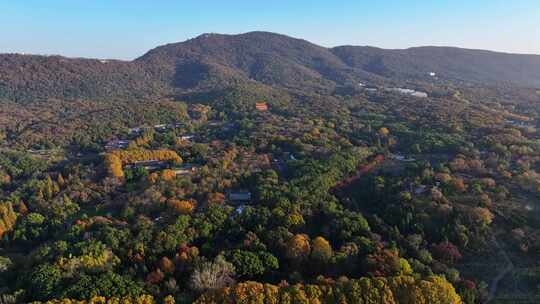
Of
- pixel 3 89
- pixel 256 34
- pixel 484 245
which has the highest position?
pixel 256 34

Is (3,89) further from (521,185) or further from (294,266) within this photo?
(521,185)

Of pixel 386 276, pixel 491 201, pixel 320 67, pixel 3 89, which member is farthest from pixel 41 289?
pixel 320 67

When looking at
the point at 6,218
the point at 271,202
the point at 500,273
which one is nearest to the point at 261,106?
the point at 271,202

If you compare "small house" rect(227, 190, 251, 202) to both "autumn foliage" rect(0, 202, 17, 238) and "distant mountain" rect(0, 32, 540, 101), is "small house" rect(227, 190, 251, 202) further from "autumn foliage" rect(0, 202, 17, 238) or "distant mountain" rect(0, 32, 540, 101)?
"distant mountain" rect(0, 32, 540, 101)

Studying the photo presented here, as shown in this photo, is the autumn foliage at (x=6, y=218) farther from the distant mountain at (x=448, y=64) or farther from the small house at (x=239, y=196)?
the distant mountain at (x=448, y=64)

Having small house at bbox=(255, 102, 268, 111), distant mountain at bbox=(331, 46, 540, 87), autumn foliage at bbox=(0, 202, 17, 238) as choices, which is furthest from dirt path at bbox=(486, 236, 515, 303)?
distant mountain at bbox=(331, 46, 540, 87)

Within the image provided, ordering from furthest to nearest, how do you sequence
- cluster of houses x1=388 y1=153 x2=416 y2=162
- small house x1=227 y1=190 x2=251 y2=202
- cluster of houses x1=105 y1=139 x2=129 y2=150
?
cluster of houses x1=105 y1=139 x2=129 y2=150 → cluster of houses x1=388 y1=153 x2=416 y2=162 → small house x1=227 y1=190 x2=251 y2=202
